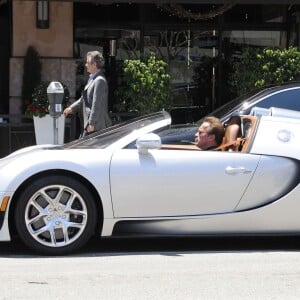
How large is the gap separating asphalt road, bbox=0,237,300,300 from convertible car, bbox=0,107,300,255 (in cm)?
23

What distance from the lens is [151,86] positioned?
12.1 m

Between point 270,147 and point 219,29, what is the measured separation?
8.30 metres

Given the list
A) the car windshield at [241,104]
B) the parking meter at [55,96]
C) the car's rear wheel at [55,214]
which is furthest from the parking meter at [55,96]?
the car's rear wheel at [55,214]

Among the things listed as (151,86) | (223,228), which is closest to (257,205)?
(223,228)

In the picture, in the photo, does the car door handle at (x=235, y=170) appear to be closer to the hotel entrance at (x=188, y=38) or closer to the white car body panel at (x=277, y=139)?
the white car body panel at (x=277, y=139)

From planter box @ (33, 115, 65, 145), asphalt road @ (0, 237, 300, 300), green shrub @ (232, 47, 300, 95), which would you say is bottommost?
asphalt road @ (0, 237, 300, 300)

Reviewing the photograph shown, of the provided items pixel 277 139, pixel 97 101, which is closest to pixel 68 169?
pixel 277 139

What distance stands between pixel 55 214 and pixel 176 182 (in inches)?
43.5

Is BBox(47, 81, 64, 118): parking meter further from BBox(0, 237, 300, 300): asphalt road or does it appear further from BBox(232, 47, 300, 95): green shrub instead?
BBox(232, 47, 300, 95): green shrub

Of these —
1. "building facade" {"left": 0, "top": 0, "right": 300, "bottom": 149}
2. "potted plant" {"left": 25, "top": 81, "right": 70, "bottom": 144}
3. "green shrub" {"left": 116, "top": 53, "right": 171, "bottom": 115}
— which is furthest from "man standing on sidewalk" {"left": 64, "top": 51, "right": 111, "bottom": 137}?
"building facade" {"left": 0, "top": 0, "right": 300, "bottom": 149}

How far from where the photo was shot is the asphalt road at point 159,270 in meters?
5.07

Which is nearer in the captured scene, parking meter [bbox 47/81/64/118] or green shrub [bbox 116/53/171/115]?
parking meter [bbox 47/81/64/118]

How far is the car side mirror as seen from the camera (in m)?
6.10

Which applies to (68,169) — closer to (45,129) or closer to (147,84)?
(45,129)
